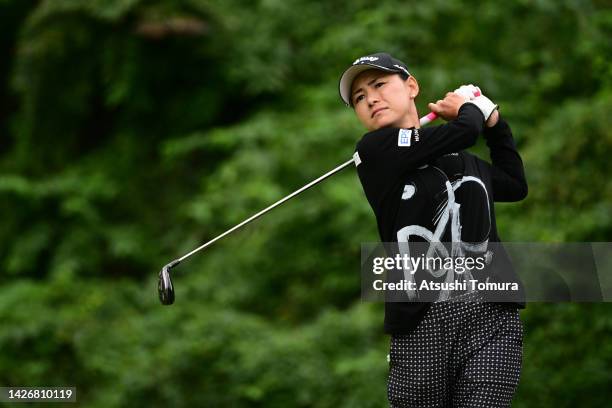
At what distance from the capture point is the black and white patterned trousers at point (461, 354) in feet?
8.29

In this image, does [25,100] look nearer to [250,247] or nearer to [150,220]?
[150,220]

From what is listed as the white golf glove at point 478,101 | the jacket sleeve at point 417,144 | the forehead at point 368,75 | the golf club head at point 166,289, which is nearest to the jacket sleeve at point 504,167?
the white golf glove at point 478,101

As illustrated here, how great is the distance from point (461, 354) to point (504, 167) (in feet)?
1.99

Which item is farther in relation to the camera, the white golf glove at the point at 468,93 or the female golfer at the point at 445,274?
the white golf glove at the point at 468,93

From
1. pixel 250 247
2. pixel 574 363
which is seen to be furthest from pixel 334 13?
pixel 574 363

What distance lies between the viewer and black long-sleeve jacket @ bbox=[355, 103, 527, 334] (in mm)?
2518

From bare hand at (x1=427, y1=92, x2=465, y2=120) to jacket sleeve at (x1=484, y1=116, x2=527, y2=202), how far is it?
0.21 meters

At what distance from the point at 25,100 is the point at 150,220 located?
125cm

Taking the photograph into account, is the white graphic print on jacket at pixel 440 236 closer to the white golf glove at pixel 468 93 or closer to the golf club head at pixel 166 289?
the white golf glove at pixel 468 93

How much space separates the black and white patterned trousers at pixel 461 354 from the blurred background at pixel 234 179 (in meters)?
2.10

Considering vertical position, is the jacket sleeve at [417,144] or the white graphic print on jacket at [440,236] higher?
the jacket sleeve at [417,144]

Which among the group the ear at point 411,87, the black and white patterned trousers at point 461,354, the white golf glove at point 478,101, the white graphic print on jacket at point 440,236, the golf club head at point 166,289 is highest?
the ear at point 411,87

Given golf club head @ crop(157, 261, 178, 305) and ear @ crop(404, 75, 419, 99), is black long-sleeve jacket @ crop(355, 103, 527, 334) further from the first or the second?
golf club head @ crop(157, 261, 178, 305)

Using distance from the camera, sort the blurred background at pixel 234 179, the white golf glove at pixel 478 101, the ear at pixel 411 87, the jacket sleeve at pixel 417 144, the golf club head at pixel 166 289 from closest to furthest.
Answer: the jacket sleeve at pixel 417 144, the white golf glove at pixel 478 101, the ear at pixel 411 87, the golf club head at pixel 166 289, the blurred background at pixel 234 179
